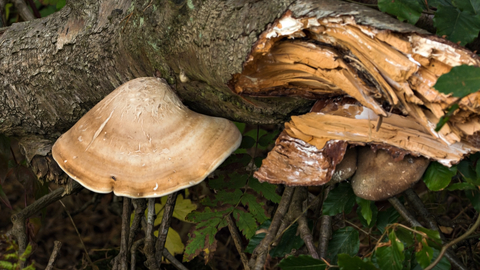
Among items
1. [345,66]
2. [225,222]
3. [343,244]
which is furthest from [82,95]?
[343,244]

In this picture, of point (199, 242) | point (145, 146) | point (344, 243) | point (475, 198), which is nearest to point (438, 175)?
point (475, 198)

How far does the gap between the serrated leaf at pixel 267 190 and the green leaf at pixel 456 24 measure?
4.33 feet

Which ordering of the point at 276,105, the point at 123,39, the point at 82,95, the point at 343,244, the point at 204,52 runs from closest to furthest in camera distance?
1. the point at 204,52
2. the point at 276,105
3. the point at 123,39
4. the point at 343,244
5. the point at 82,95

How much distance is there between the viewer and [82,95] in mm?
2188

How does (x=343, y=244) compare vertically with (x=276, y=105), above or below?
below

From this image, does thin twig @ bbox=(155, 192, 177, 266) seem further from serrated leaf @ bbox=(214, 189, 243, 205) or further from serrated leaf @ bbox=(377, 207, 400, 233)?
serrated leaf @ bbox=(377, 207, 400, 233)

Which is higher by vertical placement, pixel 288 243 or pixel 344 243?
pixel 344 243

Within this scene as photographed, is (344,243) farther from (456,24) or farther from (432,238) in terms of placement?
(456,24)

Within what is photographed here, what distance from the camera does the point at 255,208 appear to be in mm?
2260

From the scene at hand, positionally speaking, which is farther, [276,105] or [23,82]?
[23,82]

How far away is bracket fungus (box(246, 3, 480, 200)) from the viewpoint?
116cm

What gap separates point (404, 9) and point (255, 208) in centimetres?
144

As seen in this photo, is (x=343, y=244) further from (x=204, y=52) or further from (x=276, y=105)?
(x=204, y=52)

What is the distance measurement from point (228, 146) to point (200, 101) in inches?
14.1
